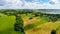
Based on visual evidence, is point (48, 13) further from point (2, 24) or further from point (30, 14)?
point (2, 24)

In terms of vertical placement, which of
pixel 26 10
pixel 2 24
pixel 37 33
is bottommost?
pixel 37 33

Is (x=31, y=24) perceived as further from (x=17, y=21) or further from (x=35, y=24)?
(x=17, y=21)

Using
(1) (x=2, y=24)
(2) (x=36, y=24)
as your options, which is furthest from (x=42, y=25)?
(1) (x=2, y=24)

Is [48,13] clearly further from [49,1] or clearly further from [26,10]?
[26,10]

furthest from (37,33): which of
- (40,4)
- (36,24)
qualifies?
(40,4)

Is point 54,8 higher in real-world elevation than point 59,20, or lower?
higher

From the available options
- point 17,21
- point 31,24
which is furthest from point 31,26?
point 17,21
